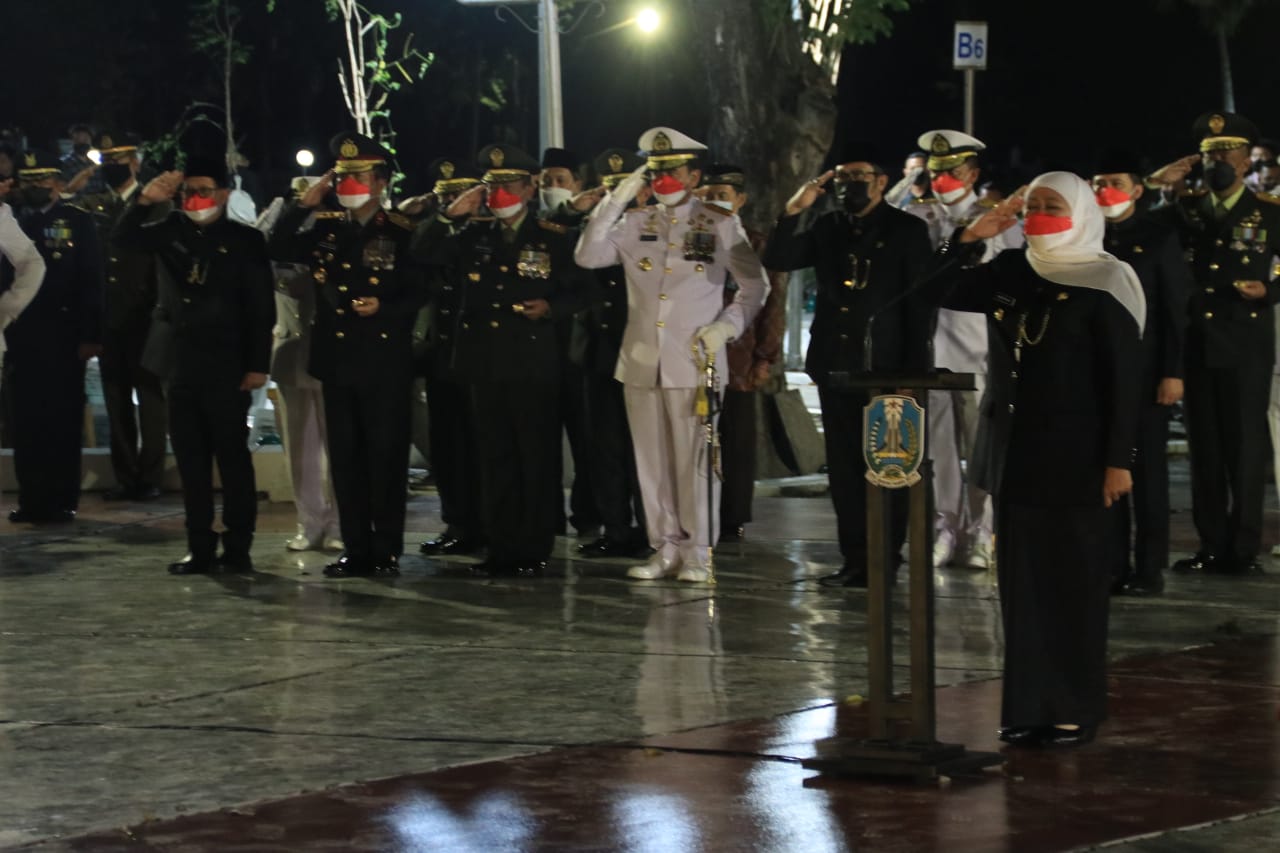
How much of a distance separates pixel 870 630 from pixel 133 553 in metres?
6.35

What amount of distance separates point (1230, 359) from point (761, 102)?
5452 millimetres

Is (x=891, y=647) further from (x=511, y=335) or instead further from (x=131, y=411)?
(x=131, y=411)

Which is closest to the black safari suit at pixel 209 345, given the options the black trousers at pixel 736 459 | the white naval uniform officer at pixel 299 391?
the white naval uniform officer at pixel 299 391

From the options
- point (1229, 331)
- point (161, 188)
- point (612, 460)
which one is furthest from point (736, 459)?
point (161, 188)

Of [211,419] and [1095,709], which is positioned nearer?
[1095,709]

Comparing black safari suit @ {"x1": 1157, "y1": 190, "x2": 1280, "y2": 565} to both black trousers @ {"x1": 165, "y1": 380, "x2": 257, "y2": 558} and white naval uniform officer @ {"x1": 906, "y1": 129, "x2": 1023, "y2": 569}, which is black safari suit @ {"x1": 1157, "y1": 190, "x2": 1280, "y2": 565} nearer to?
white naval uniform officer @ {"x1": 906, "y1": 129, "x2": 1023, "y2": 569}

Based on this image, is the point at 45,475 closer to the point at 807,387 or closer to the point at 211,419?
the point at 211,419

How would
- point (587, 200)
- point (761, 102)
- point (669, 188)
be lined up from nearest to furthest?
point (669, 188) → point (587, 200) → point (761, 102)

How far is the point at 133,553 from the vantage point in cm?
1221

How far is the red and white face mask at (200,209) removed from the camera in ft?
36.8

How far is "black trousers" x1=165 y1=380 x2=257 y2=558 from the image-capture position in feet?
37.0

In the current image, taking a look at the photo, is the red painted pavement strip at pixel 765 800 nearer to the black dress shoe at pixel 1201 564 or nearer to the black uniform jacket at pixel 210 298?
the black dress shoe at pixel 1201 564

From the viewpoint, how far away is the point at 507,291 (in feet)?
36.3

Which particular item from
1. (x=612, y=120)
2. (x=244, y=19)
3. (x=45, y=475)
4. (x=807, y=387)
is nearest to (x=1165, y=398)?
(x=45, y=475)
